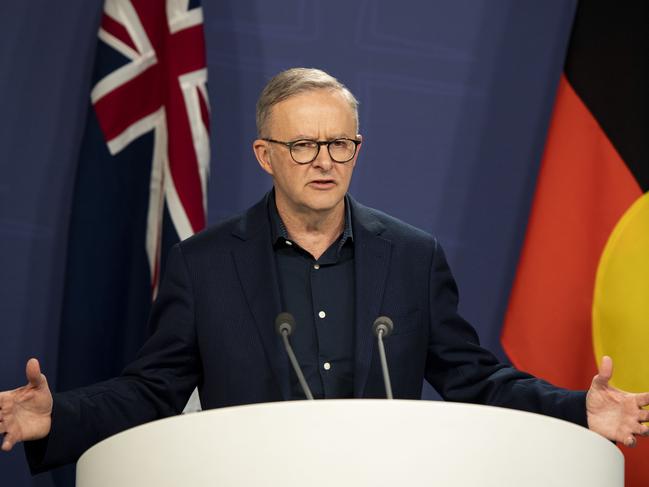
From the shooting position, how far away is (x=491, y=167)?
11.9 feet

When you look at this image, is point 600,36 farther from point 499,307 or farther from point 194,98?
point 194,98

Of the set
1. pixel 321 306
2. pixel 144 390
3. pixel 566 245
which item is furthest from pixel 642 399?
pixel 566 245

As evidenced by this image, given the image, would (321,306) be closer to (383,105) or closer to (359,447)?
(359,447)

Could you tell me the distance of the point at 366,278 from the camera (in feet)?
7.95

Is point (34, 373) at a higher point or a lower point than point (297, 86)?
lower

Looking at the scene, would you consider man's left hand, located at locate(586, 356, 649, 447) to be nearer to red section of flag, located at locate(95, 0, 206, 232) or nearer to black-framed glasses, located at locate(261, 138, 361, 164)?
black-framed glasses, located at locate(261, 138, 361, 164)

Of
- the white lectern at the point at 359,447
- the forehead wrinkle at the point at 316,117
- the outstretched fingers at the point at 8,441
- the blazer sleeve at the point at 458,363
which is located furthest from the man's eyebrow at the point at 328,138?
the white lectern at the point at 359,447

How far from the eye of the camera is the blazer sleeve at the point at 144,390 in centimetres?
210

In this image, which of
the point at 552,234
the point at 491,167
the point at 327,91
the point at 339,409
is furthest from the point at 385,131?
the point at 339,409

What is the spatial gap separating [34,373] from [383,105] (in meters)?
1.96

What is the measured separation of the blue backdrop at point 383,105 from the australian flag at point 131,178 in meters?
0.33

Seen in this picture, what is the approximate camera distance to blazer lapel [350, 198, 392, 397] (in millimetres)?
2283

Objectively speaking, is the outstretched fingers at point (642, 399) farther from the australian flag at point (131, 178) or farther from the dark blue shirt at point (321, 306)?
the australian flag at point (131, 178)

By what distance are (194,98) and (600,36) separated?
1.19 meters
